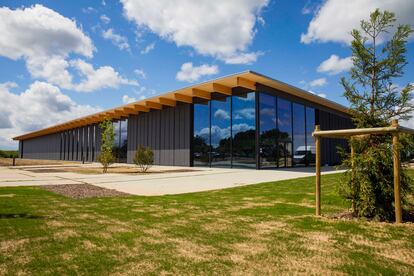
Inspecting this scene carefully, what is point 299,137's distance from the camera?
93.5ft

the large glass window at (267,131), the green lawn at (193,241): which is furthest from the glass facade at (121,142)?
the green lawn at (193,241)

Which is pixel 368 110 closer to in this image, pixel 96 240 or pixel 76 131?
pixel 96 240

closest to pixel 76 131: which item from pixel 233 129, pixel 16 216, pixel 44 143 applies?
pixel 44 143

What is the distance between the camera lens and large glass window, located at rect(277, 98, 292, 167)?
26312 millimetres

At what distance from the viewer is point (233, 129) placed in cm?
2595

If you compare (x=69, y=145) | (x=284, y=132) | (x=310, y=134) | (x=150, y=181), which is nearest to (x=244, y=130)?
(x=284, y=132)

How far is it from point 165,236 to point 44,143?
7466cm

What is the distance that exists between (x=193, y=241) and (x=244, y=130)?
2072cm

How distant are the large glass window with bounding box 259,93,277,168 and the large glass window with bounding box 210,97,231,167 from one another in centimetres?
292

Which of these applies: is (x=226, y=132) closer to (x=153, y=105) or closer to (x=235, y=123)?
(x=235, y=123)

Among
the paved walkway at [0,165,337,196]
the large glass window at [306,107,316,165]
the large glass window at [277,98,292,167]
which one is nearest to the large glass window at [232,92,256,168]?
the large glass window at [277,98,292,167]

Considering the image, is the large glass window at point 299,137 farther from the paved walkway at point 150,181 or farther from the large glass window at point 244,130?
the paved walkway at point 150,181

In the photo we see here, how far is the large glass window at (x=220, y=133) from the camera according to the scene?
1039 inches

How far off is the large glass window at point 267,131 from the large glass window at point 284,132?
2.29ft
